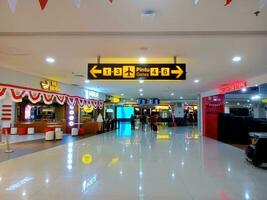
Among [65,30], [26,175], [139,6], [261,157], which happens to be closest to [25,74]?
[26,175]

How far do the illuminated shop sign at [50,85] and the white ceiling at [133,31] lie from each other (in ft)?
11.3

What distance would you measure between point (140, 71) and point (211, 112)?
1055 centimetres

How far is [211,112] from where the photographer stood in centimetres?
1456

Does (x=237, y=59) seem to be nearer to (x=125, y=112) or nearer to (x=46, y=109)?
(x=46, y=109)

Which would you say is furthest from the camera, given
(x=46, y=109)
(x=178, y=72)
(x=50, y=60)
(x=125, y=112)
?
(x=125, y=112)

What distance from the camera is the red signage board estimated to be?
10211 millimetres

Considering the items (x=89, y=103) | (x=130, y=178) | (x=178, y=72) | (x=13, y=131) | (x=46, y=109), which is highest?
(x=178, y=72)

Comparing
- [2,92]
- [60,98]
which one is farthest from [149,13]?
[60,98]

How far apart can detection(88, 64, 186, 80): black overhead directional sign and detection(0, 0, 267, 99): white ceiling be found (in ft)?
1.39

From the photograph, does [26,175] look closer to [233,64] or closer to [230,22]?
[230,22]

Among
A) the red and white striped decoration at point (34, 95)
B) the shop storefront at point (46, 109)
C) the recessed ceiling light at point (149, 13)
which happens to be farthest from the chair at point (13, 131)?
the recessed ceiling light at point (149, 13)

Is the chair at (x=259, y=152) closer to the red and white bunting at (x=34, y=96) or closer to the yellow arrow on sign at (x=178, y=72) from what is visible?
the yellow arrow on sign at (x=178, y=72)

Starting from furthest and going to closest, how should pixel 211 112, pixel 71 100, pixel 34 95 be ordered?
pixel 211 112, pixel 71 100, pixel 34 95

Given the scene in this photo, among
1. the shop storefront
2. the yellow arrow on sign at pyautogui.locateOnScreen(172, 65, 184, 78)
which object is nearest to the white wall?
the shop storefront
